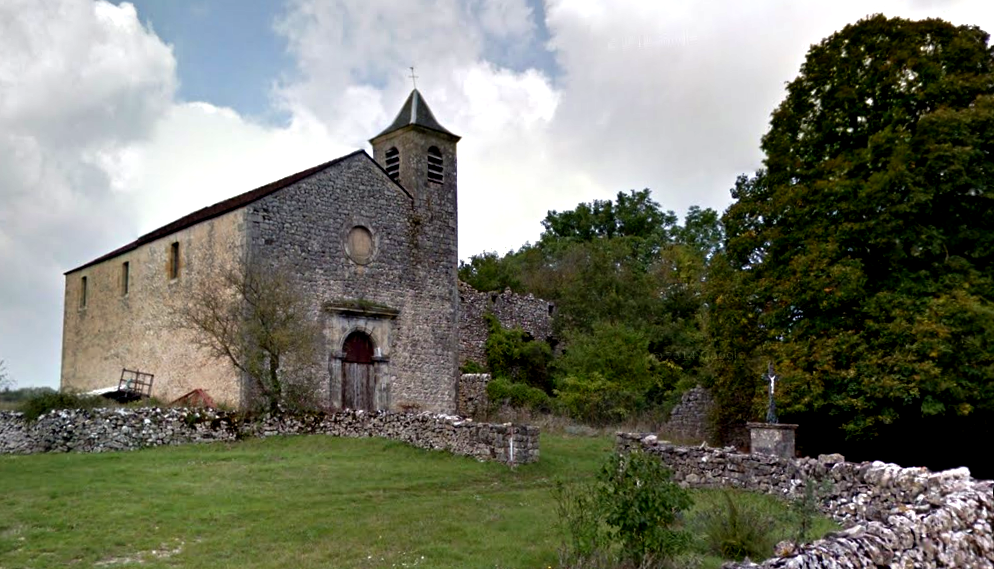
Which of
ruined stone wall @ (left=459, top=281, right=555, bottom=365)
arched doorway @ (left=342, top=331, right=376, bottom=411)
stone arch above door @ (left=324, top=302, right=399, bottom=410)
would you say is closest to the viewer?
stone arch above door @ (left=324, top=302, right=399, bottom=410)

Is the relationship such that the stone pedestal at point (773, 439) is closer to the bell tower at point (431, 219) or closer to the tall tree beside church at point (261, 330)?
the tall tree beside church at point (261, 330)

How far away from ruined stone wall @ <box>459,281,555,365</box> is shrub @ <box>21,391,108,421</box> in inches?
670

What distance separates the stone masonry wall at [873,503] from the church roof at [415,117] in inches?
635

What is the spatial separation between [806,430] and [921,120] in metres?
8.06

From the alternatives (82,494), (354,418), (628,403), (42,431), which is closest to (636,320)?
(628,403)

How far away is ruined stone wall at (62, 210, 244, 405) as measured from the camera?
2733cm

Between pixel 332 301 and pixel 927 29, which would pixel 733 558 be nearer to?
pixel 927 29

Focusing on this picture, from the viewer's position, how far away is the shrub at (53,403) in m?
23.6

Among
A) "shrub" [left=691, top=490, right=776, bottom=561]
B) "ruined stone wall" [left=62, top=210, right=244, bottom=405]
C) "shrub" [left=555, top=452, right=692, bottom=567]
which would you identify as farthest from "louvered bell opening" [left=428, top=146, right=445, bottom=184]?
"shrub" [left=555, top=452, right=692, bottom=567]

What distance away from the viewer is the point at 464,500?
51.8 ft

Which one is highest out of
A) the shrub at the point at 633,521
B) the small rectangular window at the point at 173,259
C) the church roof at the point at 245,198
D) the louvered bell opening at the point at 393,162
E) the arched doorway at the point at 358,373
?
the louvered bell opening at the point at 393,162

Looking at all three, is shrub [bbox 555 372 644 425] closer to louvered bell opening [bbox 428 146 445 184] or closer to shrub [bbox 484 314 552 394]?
shrub [bbox 484 314 552 394]

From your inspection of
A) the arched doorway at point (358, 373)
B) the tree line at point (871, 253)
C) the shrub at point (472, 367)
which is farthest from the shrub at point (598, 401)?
the arched doorway at point (358, 373)

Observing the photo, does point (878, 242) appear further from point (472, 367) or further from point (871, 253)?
point (472, 367)
